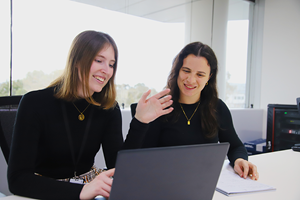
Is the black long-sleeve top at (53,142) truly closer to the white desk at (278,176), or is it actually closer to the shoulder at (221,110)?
the white desk at (278,176)

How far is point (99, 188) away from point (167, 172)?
27 cm

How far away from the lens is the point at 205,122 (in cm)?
157

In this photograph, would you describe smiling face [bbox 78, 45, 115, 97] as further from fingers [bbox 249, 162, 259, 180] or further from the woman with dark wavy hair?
fingers [bbox 249, 162, 259, 180]

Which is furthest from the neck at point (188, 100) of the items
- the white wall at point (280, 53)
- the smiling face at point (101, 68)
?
the white wall at point (280, 53)

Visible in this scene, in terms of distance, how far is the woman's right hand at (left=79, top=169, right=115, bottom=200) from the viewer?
2.47ft

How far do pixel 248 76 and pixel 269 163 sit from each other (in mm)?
3183

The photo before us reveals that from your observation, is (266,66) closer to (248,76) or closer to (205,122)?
(248,76)

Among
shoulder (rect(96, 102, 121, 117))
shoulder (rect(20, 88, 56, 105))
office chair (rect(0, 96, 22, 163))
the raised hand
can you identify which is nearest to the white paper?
the raised hand

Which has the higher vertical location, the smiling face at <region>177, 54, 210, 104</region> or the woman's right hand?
the smiling face at <region>177, 54, 210, 104</region>

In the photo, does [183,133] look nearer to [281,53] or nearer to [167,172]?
[167,172]

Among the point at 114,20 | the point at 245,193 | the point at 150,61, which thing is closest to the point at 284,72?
the point at 150,61

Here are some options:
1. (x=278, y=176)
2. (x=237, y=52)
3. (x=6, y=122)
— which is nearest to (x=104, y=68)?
(x=6, y=122)

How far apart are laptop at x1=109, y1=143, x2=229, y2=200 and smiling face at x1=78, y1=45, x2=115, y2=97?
762 mm

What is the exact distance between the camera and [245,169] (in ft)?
3.86
